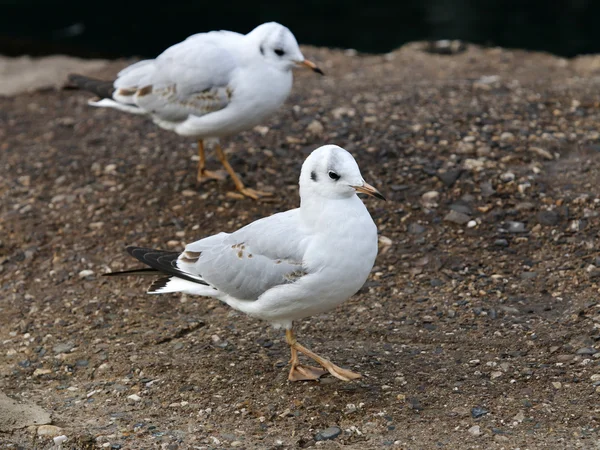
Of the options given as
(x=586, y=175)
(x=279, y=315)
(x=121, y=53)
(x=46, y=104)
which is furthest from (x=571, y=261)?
(x=121, y=53)

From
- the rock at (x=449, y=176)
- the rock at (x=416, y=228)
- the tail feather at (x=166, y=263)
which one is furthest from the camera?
the rock at (x=449, y=176)

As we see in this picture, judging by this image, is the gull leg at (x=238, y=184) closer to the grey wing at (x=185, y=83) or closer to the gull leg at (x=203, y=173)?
the gull leg at (x=203, y=173)

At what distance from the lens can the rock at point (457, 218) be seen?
18.4 ft

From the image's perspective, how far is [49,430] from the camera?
4.04 meters

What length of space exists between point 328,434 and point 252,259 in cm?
89

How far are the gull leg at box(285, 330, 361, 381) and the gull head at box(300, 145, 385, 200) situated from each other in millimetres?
769

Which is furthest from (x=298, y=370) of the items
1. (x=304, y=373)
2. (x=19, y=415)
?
(x=19, y=415)

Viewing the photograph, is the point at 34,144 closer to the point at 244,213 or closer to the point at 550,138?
the point at 244,213

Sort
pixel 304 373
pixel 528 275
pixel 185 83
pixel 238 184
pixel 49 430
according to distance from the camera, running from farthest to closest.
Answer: pixel 238 184 < pixel 185 83 < pixel 528 275 < pixel 304 373 < pixel 49 430

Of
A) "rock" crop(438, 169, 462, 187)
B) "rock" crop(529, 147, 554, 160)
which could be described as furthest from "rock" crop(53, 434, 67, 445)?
"rock" crop(529, 147, 554, 160)

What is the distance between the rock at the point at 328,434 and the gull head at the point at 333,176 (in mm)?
1042

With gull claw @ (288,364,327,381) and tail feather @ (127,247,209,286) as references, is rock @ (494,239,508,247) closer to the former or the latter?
gull claw @ (288,364,327,381)

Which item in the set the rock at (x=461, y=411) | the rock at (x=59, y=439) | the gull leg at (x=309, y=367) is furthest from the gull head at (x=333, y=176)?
the rock at (x=59, y=439)

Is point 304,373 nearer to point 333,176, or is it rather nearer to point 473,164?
point 333,176
